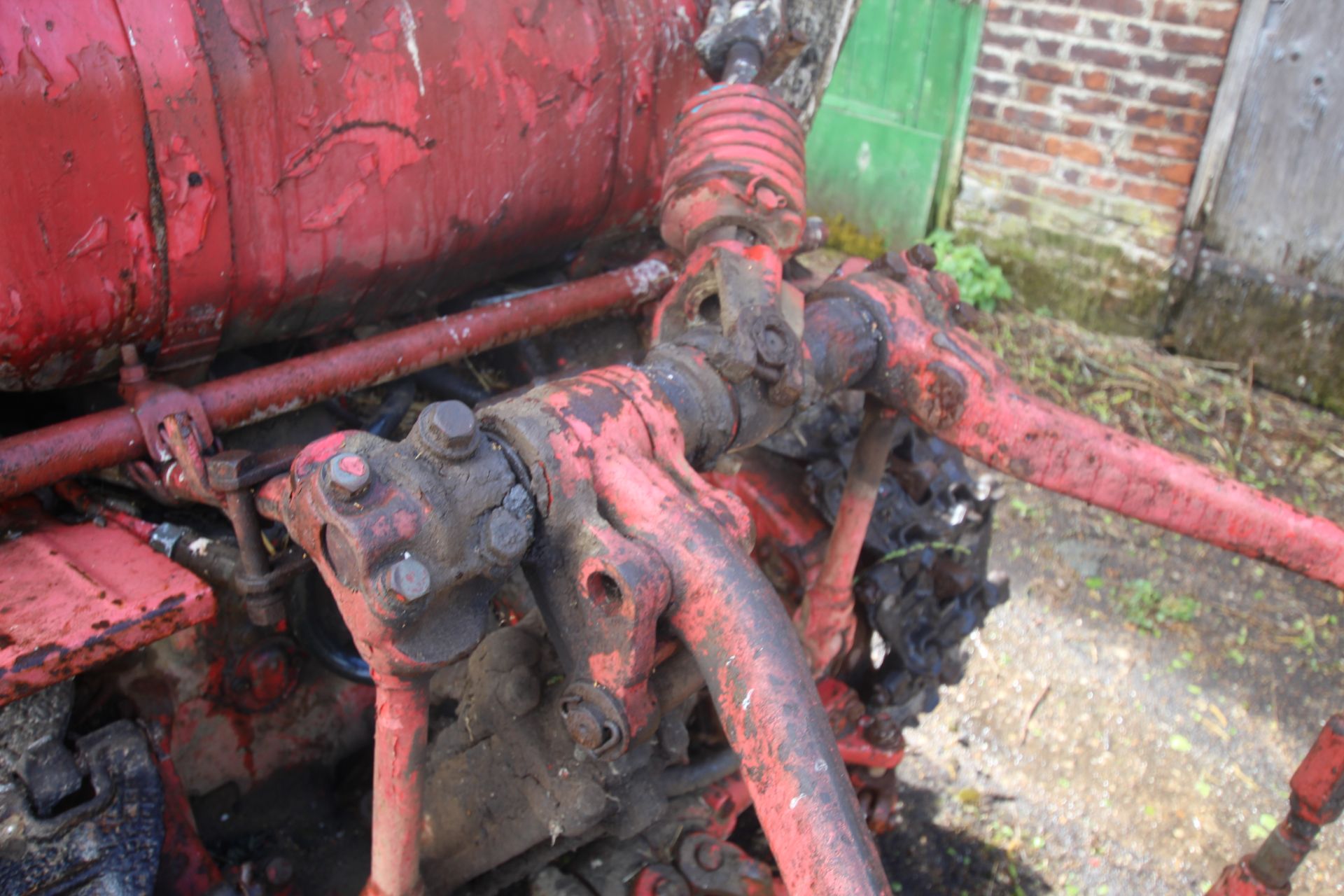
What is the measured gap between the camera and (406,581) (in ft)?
3.21

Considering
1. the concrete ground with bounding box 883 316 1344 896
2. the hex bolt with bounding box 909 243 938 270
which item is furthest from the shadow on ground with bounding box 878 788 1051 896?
the hex bolt with bounding box 909 243 938 270

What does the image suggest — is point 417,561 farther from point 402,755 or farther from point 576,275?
point 576,275

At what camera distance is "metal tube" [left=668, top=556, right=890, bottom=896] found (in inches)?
38.5

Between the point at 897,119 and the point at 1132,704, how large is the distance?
10.3ft

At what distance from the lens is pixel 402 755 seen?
1150 mm

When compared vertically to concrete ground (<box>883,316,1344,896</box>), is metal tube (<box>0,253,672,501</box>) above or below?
above

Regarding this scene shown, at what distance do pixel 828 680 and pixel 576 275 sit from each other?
3.03ft

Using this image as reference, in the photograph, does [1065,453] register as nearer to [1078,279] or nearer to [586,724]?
[586,724]

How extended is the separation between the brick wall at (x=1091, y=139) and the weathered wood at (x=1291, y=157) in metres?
0.16

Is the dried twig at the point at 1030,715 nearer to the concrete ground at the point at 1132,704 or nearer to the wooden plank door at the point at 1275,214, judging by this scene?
the concrete ground at the point at 1132,704

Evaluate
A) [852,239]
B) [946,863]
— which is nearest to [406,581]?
[946,863]

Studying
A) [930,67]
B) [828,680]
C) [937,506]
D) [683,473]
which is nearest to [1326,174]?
[930,67]

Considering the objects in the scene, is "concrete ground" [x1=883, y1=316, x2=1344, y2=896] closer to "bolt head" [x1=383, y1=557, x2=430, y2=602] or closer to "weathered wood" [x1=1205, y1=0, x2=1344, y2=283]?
"weathered wood" [x1=1205, y1=0, x2=1344, y2=283]

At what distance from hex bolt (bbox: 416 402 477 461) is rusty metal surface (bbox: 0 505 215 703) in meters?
0.45
